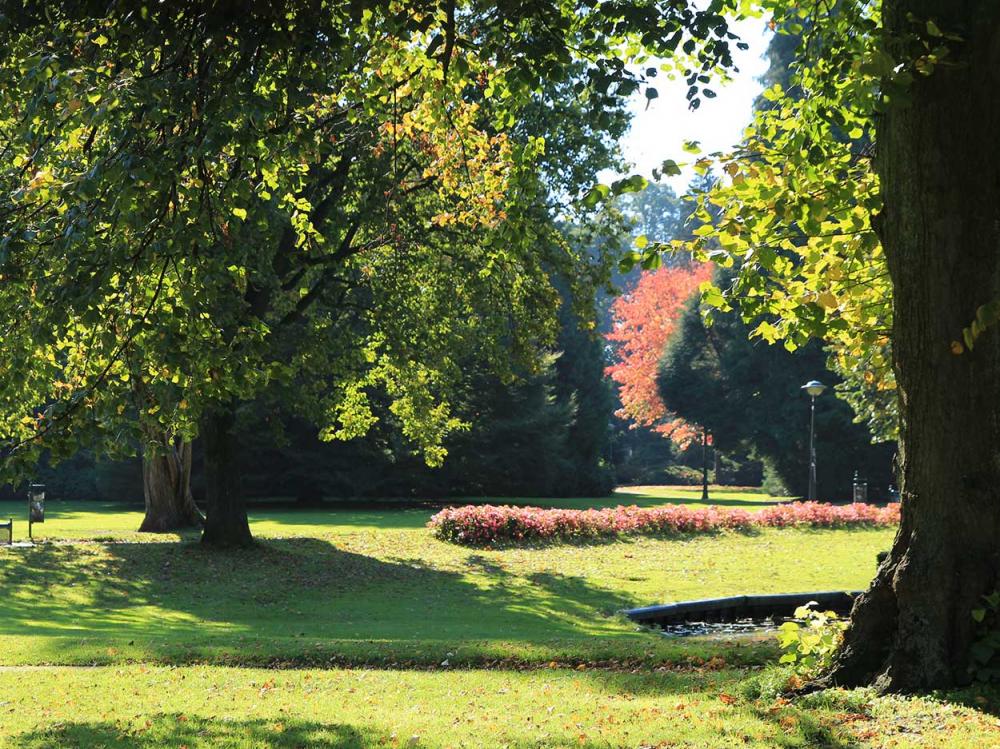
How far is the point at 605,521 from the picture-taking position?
2594 cm

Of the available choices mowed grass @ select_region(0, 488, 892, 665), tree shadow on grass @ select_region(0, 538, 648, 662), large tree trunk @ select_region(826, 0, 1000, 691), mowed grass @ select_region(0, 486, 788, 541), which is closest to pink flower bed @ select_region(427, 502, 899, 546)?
mowed grass @ select_region(0, 488, 892, 665)

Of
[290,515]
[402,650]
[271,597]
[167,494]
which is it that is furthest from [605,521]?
[402,650]

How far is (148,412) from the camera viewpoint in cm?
808

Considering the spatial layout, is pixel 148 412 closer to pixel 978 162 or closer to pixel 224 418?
pixel 978 162

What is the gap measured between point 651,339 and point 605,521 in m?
30.6

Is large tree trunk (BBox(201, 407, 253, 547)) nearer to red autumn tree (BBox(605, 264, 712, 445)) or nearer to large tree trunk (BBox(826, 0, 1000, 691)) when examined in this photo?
large tree trunk (BBox(826, 0, 1000, 691))

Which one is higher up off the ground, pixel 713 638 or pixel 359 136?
pixel 359 136

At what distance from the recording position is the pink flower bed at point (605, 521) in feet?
82.1

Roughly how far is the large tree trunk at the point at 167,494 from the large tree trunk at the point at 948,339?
74.6 ft

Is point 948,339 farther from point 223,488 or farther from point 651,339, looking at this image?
point 651,339

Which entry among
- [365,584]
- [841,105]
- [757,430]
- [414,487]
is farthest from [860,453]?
[841,105]

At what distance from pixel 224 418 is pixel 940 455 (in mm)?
16413

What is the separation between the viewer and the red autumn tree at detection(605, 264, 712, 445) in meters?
54.4

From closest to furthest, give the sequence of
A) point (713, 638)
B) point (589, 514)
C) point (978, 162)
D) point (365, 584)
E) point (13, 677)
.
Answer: point (978, 162), point (13, 677), point (713, 638), point (365, 584), point (589, 514)
